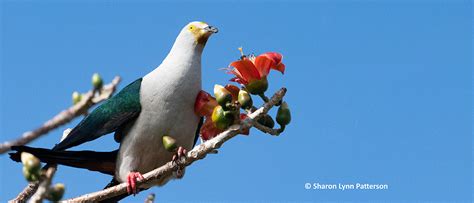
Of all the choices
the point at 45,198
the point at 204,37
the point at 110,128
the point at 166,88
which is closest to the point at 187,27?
the point at 204,37

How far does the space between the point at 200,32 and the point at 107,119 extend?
0.92m

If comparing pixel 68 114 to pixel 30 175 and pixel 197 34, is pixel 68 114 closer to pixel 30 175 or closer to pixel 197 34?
pixel 30 175

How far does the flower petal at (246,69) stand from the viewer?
3.99 metres

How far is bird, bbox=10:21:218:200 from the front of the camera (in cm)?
486

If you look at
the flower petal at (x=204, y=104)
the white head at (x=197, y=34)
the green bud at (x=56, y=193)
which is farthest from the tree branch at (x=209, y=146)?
the green bud at (x=56, y=193)

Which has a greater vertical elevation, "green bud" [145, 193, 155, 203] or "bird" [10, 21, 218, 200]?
"bird" [10, 21, 218, 200]

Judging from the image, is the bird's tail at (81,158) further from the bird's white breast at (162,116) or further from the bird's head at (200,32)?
the bird's head at (200,32)

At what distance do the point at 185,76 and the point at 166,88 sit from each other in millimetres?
157

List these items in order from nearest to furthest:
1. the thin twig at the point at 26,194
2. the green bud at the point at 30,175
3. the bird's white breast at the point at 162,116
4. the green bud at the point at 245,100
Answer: the green bud at the point at 30,175 < the green bud at the point at 245,100 < the thin twig at the point at 26,194 < the bird's white breast at the point at 162,116

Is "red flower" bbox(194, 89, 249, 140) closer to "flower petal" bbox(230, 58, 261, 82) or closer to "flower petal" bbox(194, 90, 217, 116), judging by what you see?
"flower petal" bbox(194, 90, 217, 116)

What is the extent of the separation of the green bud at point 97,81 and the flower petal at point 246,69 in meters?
1.81

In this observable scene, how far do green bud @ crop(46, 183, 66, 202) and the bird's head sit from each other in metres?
2.82

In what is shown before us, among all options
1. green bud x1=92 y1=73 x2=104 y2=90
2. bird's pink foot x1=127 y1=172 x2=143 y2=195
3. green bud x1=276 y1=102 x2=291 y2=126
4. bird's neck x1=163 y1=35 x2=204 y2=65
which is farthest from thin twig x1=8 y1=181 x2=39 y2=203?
green bud x1=92 y1=73 x2=104 y2=90

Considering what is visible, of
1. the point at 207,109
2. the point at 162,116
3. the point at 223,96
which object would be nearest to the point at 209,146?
the point at 223,96
